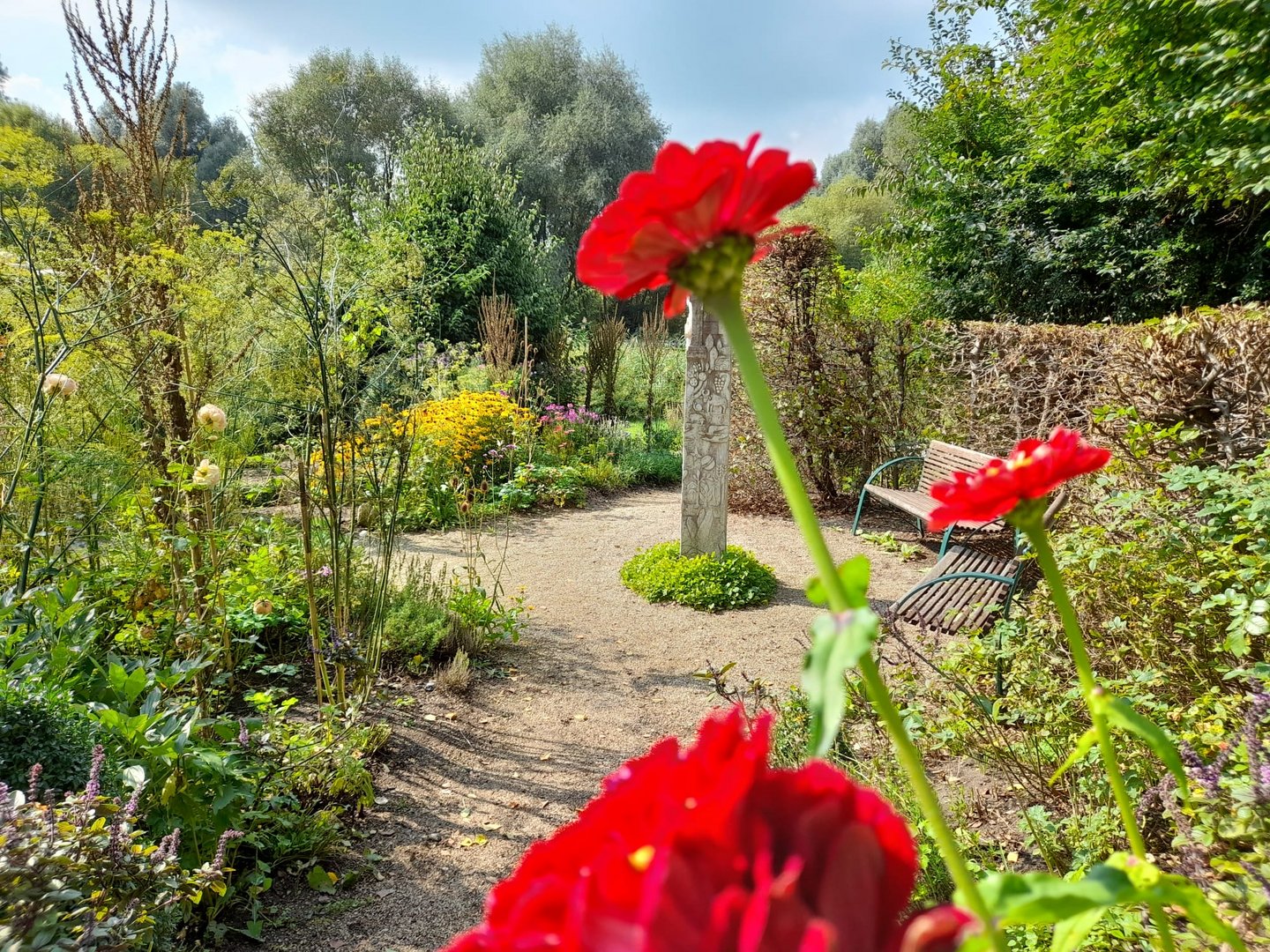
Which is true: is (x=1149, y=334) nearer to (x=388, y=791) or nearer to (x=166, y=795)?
(x=388, y=791)

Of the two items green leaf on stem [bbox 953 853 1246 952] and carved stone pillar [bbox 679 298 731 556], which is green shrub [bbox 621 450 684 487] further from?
green leaf on stem [bbox 953 853 1246 952]

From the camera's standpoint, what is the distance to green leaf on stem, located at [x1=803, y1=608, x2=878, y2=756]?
334 mm

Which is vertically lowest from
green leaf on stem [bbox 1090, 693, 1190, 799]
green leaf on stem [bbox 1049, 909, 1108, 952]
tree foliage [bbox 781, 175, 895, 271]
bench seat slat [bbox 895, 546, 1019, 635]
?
bench seat slat [bbox 895, 546, 1019, 635]

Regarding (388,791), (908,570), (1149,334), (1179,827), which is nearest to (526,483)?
(908,570)

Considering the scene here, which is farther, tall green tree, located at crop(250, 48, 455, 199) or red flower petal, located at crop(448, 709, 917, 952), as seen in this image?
tall green tree, located at crop(250, 48, 455, 199)

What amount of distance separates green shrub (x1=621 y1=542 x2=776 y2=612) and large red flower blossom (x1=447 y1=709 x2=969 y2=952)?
468 centimetres

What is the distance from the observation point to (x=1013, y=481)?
23.3 inches

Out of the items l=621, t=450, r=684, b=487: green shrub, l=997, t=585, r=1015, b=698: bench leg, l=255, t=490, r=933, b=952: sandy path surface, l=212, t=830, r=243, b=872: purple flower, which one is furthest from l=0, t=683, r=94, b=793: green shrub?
l=621, t=450, r=684, b=487: green shrub

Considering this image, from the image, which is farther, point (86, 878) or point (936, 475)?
point (936, 475)

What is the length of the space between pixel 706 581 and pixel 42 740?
3840mm

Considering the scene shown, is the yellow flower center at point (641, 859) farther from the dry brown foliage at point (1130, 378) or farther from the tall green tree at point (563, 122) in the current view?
the tall green tree at point (563, 122)

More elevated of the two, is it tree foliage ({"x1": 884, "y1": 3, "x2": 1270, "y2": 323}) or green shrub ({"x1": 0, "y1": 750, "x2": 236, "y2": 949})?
tree foliage ({"x1": 884, "y1": 3, "x2": 1270, "y2": 323})

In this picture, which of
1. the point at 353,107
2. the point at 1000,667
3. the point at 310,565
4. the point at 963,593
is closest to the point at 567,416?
the point at 963,593

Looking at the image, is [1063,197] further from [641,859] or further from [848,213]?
[848,213]
